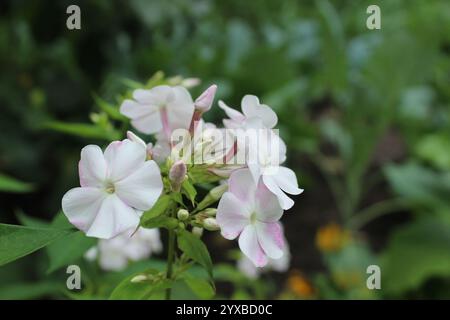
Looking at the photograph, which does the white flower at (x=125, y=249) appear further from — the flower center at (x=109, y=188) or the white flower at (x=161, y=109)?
the flower center at (x=109, y=188)

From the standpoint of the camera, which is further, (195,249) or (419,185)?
(419,185)

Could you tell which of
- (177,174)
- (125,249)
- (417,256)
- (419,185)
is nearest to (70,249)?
(177,174)


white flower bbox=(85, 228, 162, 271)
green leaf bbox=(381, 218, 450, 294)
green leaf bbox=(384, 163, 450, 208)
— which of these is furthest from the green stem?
white flower bbox=(85, 228, 162, 271)

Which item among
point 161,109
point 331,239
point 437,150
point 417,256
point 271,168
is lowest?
point 271,168

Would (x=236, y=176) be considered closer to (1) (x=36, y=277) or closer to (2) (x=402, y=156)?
(1) (x=36, y=277)

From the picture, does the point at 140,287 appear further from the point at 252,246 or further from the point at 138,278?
the point at 252,246

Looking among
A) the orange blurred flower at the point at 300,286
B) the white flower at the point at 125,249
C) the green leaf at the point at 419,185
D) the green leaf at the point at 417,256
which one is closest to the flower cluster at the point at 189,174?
the white flower at the point at 125,249
